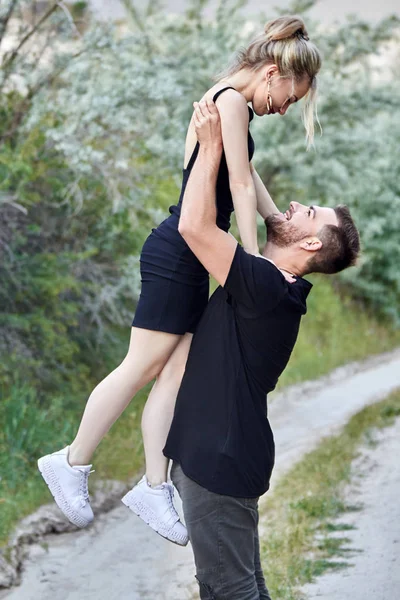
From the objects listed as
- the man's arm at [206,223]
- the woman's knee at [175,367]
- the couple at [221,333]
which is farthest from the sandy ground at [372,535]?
the man's arm at [206,223]

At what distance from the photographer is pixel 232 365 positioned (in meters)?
2.94

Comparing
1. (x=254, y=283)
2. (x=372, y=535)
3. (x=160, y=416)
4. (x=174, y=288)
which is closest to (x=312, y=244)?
(x=254, y=283)

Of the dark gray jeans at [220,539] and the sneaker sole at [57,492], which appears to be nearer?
the dark gray jeans at [220,539]

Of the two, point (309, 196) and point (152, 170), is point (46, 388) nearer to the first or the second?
point (152, 170)

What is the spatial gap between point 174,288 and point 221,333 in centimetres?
44

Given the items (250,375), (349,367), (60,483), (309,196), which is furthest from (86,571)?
(309,196)

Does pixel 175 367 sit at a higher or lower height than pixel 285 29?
lower

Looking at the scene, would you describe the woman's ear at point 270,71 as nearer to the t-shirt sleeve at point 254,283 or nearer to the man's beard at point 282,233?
the man's beard at point 282,233

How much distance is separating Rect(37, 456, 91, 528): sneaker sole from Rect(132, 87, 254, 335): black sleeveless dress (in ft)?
1.85

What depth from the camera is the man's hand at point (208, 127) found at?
2967 mm

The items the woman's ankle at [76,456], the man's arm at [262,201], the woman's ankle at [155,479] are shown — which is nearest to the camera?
the woman's ankle at [155,479]

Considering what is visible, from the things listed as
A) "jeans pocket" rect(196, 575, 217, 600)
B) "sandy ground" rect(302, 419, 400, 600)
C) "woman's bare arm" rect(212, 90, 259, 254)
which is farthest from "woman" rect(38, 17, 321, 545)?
"sandy ground" rect(302, 419, 400, 600)

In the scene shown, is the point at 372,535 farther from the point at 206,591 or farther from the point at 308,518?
the point at 206,591

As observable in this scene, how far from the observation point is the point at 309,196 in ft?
44.2
